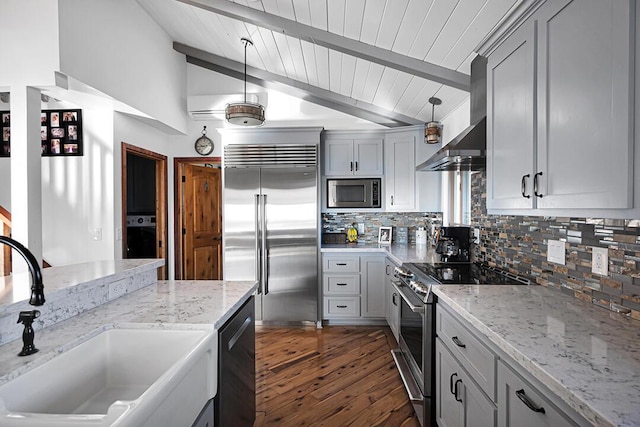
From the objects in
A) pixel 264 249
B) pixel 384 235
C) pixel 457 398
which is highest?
pixel 384 235

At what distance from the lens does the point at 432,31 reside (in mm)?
2049

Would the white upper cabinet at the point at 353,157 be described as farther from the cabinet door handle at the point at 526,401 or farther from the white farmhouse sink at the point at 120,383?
the cabinet door handle at the point at 526,401

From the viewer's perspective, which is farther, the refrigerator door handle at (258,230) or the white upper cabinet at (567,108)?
the refrigerator door handle at (258,230)

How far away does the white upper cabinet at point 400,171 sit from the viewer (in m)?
3.82

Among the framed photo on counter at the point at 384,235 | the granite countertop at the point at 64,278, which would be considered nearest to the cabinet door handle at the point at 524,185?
the granite countertop at the point at 64,278

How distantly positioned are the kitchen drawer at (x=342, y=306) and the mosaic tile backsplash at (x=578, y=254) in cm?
167

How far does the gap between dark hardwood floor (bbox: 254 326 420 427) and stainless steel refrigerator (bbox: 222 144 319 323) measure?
1.19 ft

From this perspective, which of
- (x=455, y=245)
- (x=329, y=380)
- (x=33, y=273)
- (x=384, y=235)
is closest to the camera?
(x=33, y=273)

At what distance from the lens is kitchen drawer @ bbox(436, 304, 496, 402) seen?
4.04 feet

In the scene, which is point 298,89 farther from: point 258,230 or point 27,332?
point 27,332

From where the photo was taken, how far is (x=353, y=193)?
392 centimetres

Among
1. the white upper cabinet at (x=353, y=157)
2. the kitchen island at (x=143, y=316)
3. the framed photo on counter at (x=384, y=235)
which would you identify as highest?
the white upper cabinet at (x=353, y=157)

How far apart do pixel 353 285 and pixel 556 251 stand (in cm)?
224

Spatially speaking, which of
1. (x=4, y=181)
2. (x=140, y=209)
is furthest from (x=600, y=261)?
(x=140, y=209)
